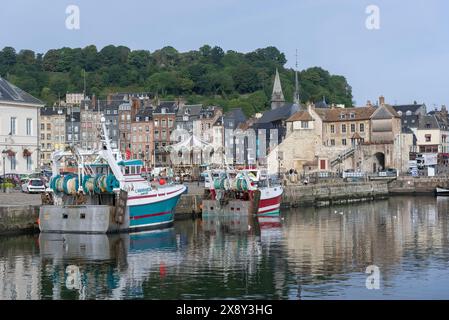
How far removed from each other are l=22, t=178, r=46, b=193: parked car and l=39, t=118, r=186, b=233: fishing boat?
1145 cm

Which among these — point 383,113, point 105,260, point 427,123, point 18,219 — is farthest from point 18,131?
point 427,123

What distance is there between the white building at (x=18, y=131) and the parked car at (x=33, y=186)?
3.41 meters

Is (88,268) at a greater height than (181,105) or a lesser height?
lesser

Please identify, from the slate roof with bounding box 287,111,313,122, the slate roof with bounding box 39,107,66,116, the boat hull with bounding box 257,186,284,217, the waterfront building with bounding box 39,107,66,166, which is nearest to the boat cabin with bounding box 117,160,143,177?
the boat hull with bounding box 257,186,284,217

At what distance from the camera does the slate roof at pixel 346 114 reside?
90.8 metres

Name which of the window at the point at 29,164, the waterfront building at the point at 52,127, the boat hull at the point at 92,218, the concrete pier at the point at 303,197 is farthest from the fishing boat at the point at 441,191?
the waterfront building at the point at 52,127

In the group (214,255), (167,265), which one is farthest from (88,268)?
(214,255)

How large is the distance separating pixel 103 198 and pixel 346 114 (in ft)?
181

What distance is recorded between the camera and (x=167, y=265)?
1192 inches

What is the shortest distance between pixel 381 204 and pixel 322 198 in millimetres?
4681

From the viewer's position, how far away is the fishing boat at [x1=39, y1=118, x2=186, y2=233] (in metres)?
38.5

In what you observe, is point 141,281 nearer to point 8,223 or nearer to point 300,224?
point 8,223

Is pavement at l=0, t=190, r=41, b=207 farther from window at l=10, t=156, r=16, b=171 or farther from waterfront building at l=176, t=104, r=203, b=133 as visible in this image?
waterfront building at l=176, t=104, r=203, b=133

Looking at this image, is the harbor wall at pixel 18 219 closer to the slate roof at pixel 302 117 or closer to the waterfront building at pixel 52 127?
the slate roof at pixel 302 117
